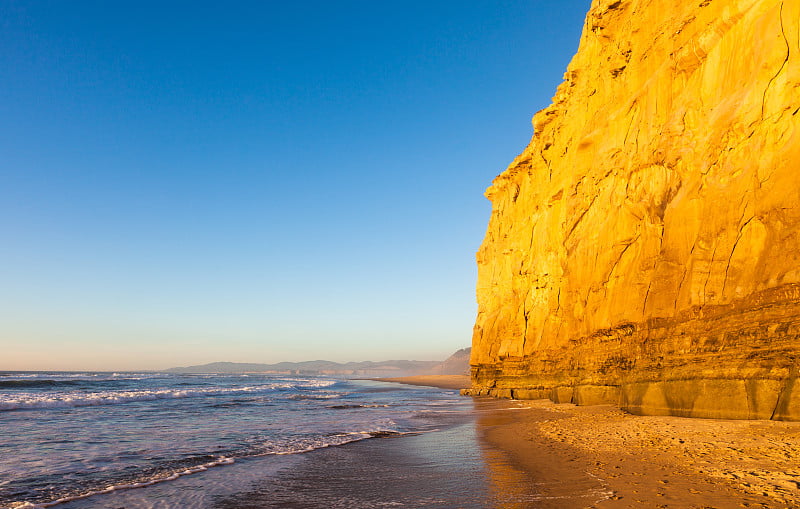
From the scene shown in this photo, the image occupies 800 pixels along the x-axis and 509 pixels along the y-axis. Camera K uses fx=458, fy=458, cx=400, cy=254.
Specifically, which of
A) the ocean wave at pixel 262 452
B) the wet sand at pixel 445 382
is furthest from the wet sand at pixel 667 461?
the wet sand at pixel 445 382

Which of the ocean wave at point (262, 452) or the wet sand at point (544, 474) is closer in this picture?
the wet sand at point (544, 474)

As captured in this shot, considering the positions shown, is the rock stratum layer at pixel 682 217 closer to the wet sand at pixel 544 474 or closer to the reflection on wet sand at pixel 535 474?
the wet sand at pixel 544 474

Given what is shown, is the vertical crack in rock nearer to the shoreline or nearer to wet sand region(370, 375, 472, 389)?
the shoreline

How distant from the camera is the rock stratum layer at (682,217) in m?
9.80

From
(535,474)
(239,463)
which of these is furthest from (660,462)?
(239,463)

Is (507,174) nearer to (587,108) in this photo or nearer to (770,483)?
(587,108)

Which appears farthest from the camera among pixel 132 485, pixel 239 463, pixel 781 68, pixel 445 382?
pixel 445 382

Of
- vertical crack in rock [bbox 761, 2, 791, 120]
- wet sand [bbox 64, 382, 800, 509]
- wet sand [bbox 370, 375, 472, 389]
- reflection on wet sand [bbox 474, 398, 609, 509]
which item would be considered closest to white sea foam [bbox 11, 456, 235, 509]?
wet sand [bbox 64, 382, 800, 509]

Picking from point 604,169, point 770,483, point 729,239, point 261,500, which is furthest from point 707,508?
point 604,169

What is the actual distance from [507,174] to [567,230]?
47.8 ft

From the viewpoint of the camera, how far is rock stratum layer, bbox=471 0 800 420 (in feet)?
32.1

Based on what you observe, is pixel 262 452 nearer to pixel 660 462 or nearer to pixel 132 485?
pixel 132 485

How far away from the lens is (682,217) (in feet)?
41.7

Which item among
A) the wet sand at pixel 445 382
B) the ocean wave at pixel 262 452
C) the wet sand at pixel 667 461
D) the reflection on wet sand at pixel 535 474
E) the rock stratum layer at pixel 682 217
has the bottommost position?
the wet sand at pixel 445 382
